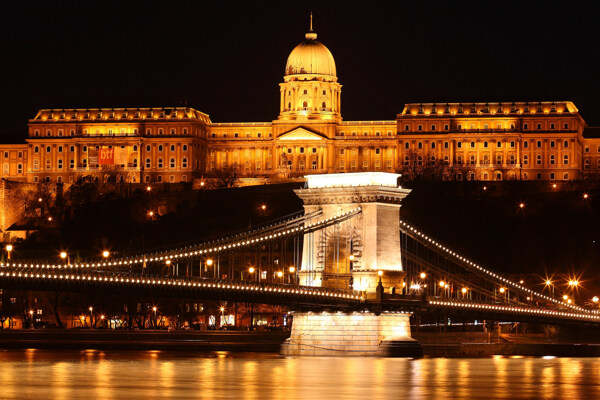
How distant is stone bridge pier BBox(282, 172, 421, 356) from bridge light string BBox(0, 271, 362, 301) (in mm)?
1885

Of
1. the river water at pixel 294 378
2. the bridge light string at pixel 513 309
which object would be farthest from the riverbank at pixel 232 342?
the river water at pixel 294 378

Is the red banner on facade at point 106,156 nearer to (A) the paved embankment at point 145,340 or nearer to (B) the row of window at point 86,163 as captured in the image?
(B) the row of window at point 86,163

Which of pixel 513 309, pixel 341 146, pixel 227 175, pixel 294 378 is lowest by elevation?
pixel 294 378

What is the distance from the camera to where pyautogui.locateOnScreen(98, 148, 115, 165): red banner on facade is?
7726 inches

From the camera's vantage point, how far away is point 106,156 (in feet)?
648

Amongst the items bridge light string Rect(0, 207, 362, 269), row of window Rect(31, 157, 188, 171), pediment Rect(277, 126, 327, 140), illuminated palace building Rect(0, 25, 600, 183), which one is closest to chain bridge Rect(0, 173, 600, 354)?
bridge light string Rect(0, 207, 362, 269)

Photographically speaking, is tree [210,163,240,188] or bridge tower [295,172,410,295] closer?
bridge tower [295,172,410,295]

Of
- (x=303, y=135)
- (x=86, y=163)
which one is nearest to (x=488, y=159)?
(x=303, y=135)

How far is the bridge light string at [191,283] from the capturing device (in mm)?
64062

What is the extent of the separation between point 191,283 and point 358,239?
1202cm

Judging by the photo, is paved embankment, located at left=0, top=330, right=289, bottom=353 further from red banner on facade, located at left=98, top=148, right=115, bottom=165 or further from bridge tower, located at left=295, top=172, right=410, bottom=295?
red banner on facade, located at left=98, top=148, right=115, bottom=165

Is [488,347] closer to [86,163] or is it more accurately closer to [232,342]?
[232,342]

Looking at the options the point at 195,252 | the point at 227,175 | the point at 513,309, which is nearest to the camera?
the point at 195,252

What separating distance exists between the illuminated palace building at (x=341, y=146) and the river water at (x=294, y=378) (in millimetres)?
109414
